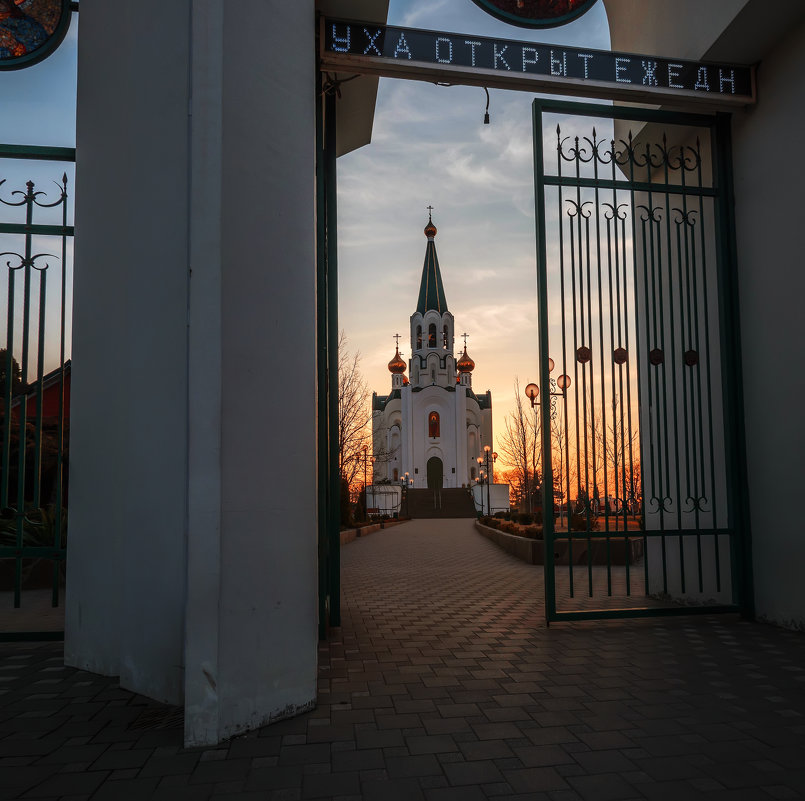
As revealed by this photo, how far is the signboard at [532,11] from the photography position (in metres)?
6.62

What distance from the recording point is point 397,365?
62.1m

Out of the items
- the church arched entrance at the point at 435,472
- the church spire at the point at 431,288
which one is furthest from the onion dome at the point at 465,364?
the church arched entrance at the point at 435,472

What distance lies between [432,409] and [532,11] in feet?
181

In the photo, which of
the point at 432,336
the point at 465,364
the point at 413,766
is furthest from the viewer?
the point at 432,336

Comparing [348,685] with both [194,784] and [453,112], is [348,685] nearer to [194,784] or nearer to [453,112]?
[194,784]

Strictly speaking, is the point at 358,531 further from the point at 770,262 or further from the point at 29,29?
the point at 29,29

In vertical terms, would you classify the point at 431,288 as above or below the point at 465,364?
above

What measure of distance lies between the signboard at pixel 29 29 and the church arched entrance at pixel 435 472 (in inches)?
2129

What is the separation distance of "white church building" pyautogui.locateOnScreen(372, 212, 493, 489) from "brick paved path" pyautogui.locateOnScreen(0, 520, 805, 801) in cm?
5207

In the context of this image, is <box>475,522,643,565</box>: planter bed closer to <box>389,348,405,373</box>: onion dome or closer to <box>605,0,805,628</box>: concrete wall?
<box>605,0,805,628</box>: concrete wall

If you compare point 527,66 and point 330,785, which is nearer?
point 330,785

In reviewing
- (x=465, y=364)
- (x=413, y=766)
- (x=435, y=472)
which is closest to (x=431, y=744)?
(x=413, y=766)

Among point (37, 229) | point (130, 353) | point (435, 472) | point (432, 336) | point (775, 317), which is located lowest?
point (435, 472)

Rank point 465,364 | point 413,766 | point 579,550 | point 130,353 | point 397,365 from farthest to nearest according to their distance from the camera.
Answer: point 397,365, point 465,364, point 579,550, point 130,353, point 413,766
